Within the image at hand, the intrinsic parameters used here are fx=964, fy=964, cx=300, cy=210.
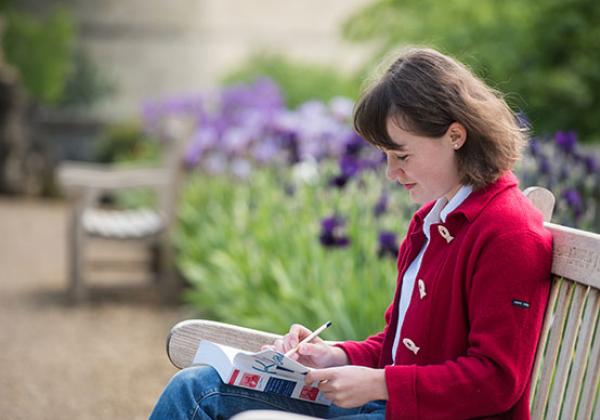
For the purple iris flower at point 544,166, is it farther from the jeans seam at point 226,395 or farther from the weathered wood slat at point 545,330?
the jeans seam at point 226,395

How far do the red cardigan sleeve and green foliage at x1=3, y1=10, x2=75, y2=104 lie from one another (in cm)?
1222

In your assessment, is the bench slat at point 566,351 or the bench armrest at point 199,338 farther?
the bench armrest at point 199,338

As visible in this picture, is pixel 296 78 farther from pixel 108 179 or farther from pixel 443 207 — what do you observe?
pixel 443 207

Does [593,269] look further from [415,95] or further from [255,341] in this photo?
[255,341]

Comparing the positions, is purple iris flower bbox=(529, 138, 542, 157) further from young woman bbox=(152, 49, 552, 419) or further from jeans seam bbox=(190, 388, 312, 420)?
jeans seam bbox=(190, 388, 312, 420)

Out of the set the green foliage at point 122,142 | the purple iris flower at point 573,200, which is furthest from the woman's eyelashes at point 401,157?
the green foliage at point 122,142

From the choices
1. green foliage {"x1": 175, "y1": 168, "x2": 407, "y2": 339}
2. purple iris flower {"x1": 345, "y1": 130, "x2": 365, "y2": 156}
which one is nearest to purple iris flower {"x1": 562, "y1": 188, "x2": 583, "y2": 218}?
green foliage {"x1": 175, "y1": 168, "x2": 407, "y2": 339}

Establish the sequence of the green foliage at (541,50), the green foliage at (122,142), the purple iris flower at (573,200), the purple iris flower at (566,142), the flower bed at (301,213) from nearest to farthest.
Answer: the purple iris flower at (573,200) < the purple iris flower at (566,142) < the flower bed at (301,213) < the green foliage at (541,50) < the green foliage at (122,142)

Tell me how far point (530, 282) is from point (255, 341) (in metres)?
0.63

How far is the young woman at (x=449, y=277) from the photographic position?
1661 mm

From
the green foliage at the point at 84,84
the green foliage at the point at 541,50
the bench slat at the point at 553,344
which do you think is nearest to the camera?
the bench slat at the point at 553,344

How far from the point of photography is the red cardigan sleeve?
1.65 meters

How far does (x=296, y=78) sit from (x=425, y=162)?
10394mm

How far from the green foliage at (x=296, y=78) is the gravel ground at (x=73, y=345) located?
4.19 m
